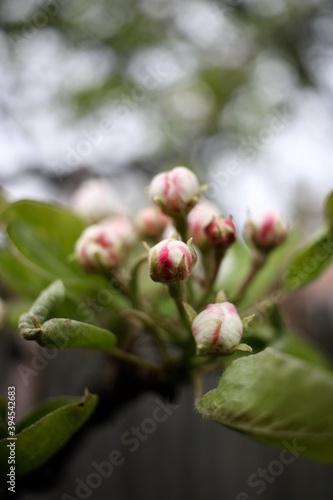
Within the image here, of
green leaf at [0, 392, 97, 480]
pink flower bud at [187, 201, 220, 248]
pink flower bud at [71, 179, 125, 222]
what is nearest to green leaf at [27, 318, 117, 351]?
Result: green leaf at [0, 392, 97, 480]

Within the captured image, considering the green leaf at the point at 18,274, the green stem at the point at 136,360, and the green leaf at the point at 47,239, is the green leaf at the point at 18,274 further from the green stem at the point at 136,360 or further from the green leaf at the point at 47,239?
the green stem at the point at 136,360

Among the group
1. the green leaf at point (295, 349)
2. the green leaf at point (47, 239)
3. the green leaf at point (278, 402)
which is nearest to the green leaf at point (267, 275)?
the green leaf at point (295, 349)

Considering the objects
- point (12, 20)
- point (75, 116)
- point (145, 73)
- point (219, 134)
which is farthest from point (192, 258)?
point (219, 134)

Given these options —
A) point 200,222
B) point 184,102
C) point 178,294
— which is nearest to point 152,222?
point 200,222

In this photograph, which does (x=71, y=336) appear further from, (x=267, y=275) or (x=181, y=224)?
(x=267, y=275)

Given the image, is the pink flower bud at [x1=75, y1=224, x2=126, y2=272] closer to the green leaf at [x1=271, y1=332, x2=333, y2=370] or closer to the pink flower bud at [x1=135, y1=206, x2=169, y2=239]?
the pink flower bud at [x1=135, y1=206, x2=169, y2=239]
